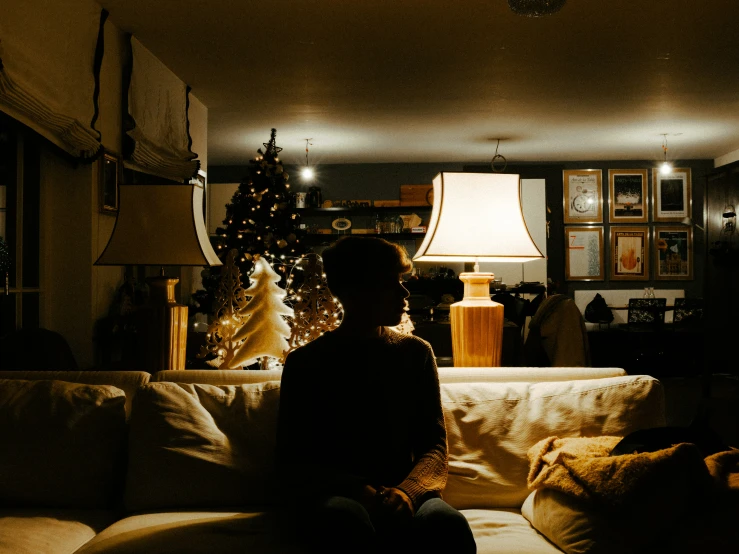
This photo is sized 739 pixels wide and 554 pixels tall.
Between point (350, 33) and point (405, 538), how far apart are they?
10.9 feet

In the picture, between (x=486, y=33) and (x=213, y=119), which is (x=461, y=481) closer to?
(x=486, y=33)

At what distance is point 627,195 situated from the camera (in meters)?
8.47

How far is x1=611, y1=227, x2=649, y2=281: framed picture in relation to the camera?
8.43 metres

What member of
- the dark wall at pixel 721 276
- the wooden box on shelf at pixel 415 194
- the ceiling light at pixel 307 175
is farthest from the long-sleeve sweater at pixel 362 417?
the ceiling light at pixel 307 175

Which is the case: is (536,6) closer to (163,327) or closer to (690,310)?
(163,327)

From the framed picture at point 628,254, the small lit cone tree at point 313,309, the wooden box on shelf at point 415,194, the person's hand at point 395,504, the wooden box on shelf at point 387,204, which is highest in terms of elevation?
the wooden box on shelf at point 415,194

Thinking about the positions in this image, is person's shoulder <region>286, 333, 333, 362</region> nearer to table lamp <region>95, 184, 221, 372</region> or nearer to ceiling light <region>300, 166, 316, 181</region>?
table lamp <region>95, 184, 221, 372</region>

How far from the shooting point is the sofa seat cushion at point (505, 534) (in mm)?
1466

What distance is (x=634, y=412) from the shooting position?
70.9 inches

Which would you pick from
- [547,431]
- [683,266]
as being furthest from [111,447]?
[683,266]

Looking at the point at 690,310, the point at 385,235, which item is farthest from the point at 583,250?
the point at 385,235

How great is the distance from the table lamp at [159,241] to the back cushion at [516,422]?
3.18 ft

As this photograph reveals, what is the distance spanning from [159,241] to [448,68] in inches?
124

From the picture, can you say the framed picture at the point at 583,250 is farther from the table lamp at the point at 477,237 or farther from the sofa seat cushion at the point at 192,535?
the sofa seat cushion at the point at 192,535
